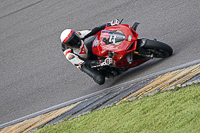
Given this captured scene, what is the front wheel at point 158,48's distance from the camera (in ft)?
23.3

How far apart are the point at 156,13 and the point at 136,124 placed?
5123 millimetres

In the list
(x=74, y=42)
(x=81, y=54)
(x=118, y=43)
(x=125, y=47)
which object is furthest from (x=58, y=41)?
(x=125, y=47)

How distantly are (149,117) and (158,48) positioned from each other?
7.45ft

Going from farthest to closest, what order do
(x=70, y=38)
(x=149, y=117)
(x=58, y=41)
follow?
1. (x=58, y=41)
2. (x=70, y=38)
3. (x=149, y=117)

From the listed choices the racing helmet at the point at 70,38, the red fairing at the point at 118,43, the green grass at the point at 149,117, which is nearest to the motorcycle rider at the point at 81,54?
the racing helmet at the point at 70,38

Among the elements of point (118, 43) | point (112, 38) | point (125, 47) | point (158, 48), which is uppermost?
point (112, 38)

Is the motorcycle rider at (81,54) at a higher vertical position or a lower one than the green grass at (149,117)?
higher

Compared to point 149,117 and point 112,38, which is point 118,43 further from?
point 149,117

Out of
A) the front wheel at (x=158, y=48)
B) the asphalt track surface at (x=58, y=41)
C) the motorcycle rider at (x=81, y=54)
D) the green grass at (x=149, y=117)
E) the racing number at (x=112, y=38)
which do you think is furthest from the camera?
the asphalt track surface at (x=58, y=41)

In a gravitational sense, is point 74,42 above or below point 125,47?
above

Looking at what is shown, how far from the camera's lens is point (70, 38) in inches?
289

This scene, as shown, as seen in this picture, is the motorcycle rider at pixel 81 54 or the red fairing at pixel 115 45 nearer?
the red fairing at pixel 115 45

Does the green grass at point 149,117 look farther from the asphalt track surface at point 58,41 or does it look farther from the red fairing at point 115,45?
the asphalt track surface at point 58,41

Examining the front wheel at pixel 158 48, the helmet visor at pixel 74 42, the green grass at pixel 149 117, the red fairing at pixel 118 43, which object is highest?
the helmet visor at pixel 74 42
